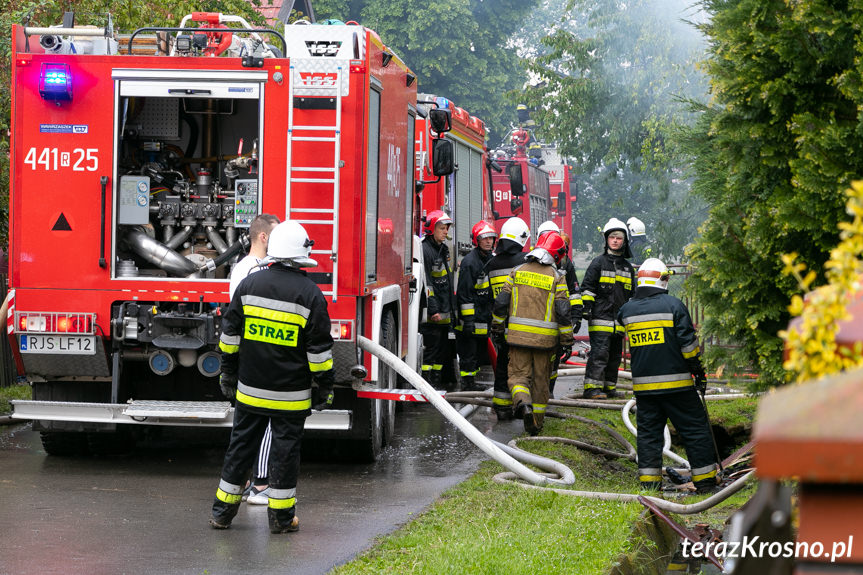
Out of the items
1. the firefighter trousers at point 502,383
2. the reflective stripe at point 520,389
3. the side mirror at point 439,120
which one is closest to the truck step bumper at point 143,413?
the reflective stripe at point 520,389

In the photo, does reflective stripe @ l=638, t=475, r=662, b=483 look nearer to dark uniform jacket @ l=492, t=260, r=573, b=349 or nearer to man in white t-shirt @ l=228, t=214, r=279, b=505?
dark uniform jacket @ l=492, t=260, r=573, b=349

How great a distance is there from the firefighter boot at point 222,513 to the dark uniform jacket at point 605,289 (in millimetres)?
5973

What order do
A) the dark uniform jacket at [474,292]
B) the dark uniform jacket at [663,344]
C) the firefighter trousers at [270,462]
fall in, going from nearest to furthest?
the firefighter trousers at [270,462], the dark uniform jacket at [663,344], the dark uniform jacket at [474,292]

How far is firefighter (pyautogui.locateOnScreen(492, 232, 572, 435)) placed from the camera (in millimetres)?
9586

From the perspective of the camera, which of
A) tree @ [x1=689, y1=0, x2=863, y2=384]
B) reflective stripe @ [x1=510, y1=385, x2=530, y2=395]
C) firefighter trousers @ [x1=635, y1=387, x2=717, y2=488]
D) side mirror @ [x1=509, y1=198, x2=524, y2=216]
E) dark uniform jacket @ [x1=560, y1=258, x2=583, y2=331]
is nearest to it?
tree @ [x1=689, y1=0, x2=863, y2=384]

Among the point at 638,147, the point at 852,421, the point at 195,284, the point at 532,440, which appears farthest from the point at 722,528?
the point at 638,147

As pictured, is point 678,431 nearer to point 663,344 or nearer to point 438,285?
point 663,344

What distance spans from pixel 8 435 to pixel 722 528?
599cm

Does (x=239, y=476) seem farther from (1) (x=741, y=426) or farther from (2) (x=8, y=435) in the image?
(1) (x=741, y=426)

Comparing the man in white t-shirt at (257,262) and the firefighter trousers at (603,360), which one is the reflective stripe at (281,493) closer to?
the man in white t-shirt at (257,262)

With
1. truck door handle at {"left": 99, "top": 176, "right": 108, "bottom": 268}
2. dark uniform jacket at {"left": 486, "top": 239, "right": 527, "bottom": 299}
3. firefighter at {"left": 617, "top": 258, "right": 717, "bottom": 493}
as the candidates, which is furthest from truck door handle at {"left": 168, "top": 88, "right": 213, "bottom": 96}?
dark uniform jacket at {"left": 486, "top": 239, "right": 527, "bottom": 299}

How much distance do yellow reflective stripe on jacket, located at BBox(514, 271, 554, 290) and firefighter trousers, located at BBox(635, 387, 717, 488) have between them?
1851 mm

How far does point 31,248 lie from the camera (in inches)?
300

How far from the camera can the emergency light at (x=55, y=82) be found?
24.5 ft
